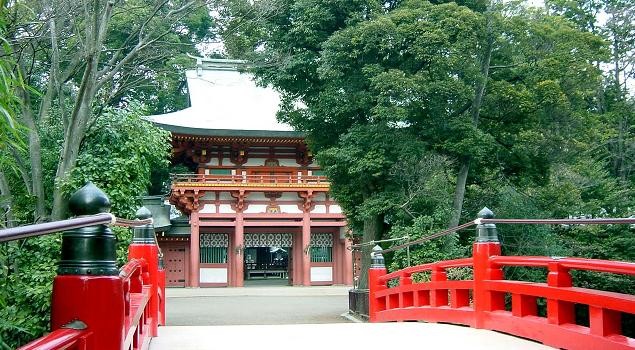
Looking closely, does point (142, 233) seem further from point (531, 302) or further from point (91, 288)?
point (91, 288)

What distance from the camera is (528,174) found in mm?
14961

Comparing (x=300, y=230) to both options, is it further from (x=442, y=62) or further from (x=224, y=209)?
(x=442, y=62)

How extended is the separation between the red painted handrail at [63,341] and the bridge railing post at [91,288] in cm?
3

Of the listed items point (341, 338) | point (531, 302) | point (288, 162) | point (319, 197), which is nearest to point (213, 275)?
point (319, 197)

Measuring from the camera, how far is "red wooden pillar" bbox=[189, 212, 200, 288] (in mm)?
24234

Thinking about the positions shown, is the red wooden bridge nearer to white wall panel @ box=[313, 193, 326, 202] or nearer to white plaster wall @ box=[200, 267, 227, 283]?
white wall panel @ box=[313, 193, 326, 202]

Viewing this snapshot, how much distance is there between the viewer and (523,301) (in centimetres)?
515

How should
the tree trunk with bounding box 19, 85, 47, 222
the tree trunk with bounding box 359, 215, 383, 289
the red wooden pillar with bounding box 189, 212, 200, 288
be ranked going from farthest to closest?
the red wooden pillar with bounding box 189, 212, 200, 288, the tree trunk with bounding box 359, 215, 383, 289, the tree trunk with bounding box 19, 85, 47, 222

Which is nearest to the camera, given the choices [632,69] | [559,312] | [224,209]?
[559,312]

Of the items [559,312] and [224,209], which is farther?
[224,209]

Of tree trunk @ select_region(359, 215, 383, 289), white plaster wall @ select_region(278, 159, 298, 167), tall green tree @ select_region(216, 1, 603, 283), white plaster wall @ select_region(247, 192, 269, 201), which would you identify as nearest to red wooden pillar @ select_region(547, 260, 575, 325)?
tall green tree @ select_region(216, 1, 603, 283)

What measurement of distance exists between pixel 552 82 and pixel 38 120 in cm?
955

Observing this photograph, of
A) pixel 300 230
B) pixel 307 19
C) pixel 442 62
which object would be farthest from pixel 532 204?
pixel 300 230

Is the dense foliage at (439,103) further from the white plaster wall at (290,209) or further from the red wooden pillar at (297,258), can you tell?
the red wooden pillar at (297,258)
